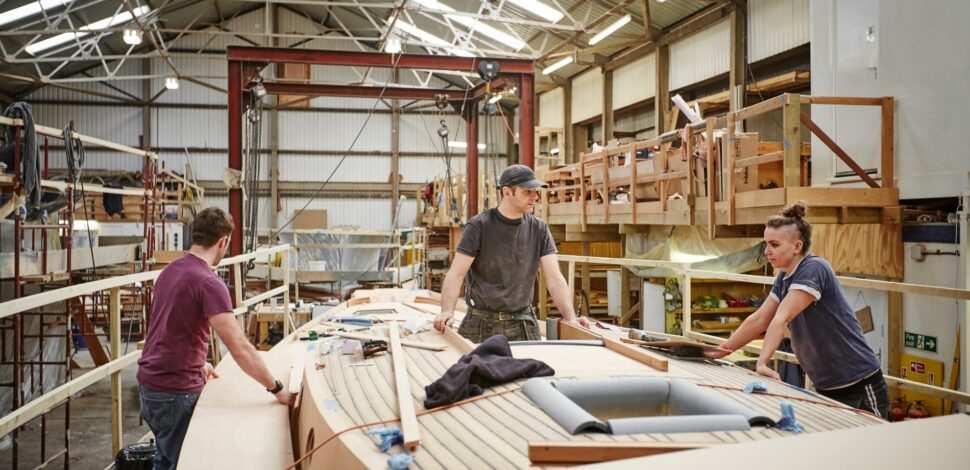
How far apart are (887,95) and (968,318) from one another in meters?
3.10

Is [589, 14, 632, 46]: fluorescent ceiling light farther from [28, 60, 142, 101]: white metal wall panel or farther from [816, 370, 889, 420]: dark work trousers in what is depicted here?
[28, 60, 142, 101]: white metal wall panel

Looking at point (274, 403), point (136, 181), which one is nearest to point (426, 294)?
point (274, 403)

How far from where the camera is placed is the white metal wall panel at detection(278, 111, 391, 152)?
90.7 ft

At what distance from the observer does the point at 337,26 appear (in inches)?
1061

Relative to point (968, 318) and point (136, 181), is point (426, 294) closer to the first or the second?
point (968, 318)

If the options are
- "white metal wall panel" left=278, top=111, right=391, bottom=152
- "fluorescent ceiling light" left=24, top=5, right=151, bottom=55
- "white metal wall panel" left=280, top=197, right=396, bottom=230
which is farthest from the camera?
"white metal wall panel" left=280, top=197, right=396, bottom=230

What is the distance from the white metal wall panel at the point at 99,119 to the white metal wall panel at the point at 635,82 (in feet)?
64.1

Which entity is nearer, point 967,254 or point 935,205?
point 967,254

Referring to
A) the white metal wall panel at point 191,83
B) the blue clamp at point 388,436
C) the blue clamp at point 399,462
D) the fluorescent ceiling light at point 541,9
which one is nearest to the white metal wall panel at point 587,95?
the fluorescent ceiling light at point 541,9

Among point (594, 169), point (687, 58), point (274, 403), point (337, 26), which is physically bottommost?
point (274, 403)

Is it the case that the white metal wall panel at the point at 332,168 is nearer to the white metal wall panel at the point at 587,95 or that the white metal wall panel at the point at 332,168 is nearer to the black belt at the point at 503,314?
the white metal wall panel at the point at 587,95

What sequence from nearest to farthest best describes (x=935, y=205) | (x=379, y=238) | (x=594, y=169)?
1. (x=935, y=205)
2. (x=594, y=169)
3. (x=379, y=238)

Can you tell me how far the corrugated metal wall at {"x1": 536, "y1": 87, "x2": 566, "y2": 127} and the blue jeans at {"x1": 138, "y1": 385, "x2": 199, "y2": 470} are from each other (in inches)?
866

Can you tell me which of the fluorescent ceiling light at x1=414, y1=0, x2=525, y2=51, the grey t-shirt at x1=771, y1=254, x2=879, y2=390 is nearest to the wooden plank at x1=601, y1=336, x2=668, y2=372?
the grey t-shirt at x1=771, y1=254, x2=879, y2=390
